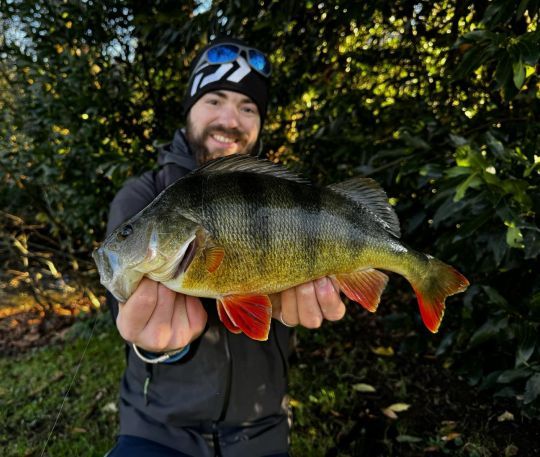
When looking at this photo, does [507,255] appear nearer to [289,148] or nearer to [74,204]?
[289,148]

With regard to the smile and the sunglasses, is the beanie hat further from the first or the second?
the smile

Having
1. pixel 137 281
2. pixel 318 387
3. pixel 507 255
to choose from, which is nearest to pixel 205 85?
pixel 137 281

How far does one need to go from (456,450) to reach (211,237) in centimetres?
228

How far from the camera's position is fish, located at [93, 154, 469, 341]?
4.81ft

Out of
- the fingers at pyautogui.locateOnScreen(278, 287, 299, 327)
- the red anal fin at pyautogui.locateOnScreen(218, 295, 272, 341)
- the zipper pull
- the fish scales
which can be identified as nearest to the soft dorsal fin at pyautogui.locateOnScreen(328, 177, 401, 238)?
the fish scales

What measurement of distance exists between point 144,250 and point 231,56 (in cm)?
185

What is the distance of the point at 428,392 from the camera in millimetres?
3168

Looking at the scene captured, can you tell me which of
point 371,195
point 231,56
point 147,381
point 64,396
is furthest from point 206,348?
point 64,396

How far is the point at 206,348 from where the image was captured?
2168 millimetres

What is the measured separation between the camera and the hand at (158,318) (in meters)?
1.52

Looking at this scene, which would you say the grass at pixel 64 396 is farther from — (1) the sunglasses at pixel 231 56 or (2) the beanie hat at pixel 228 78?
(1) the sunglasses at pixel 231 56

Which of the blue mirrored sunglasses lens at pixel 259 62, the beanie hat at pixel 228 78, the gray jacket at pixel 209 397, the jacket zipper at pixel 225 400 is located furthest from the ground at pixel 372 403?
the blue mirrored sunglasses lens at pixel 259 62

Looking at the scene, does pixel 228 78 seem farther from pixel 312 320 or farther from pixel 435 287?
pixel 435 287

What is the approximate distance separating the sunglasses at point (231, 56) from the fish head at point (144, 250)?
5.53 ft
